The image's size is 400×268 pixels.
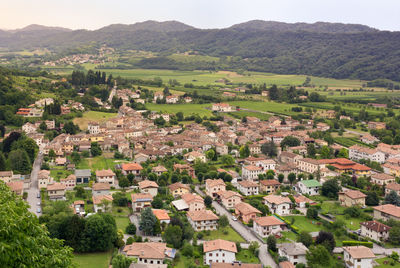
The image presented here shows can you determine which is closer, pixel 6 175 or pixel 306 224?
pixel 306 224

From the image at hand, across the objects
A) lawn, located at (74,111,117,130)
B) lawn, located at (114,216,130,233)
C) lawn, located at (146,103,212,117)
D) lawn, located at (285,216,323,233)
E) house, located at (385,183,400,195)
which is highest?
lawn, located at (146,103,212,117)

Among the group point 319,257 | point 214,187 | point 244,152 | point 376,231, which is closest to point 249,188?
point 214,187

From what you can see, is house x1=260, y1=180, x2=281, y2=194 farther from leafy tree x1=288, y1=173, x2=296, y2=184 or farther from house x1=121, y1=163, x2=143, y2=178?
house x1=121, y1=163, x2=143, y2=178

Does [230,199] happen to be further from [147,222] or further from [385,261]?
[385,261]

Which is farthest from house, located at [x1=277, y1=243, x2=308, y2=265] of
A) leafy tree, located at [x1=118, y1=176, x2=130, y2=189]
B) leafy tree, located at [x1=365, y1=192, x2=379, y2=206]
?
leafy tree, located at [x1=118, y1=176, x2=130, y2=189]

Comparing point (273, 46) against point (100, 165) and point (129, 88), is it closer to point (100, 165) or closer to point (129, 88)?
point (129, 88)

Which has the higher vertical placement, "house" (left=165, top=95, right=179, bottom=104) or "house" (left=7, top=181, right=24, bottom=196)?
"house" (left=165, top=95, right=179, bottom=104)
